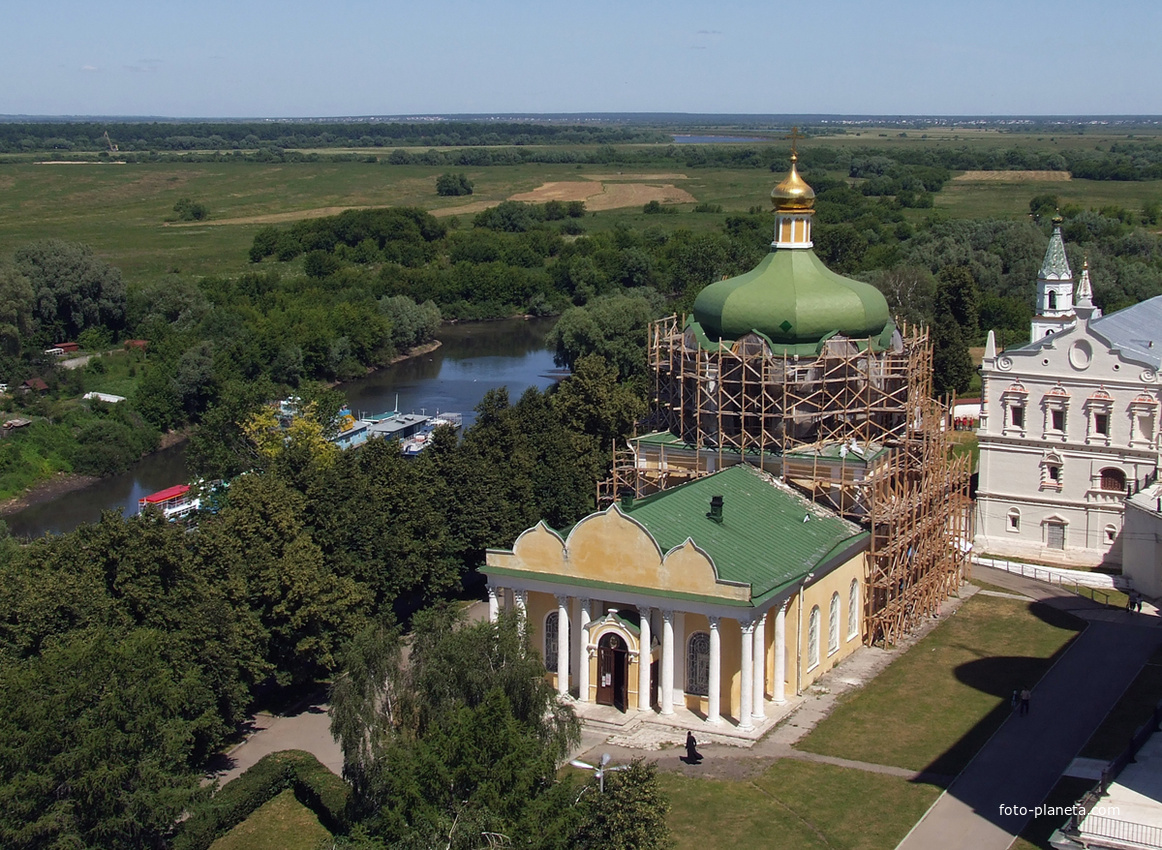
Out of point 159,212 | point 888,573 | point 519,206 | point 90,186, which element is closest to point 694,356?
point 888,573

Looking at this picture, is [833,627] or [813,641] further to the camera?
[833,627]

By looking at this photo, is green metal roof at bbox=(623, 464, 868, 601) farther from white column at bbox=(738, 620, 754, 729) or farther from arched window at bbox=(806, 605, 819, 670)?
arched window at bbox=(806, 605, 819, 670)

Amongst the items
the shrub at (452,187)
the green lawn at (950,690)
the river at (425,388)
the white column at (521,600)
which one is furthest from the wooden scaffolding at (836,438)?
the shrub at (452,187)

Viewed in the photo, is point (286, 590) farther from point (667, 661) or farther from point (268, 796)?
point (667, 661)

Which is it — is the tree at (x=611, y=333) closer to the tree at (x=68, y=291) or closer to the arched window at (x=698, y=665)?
the tree at (x=68, y=291)

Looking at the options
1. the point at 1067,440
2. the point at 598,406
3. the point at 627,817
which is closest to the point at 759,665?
the point at 627,817

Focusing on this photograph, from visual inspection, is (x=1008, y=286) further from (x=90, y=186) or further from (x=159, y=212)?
(x=90, y=186)

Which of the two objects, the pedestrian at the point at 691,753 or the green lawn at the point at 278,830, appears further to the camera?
the pedestrian at the point at 691,753
